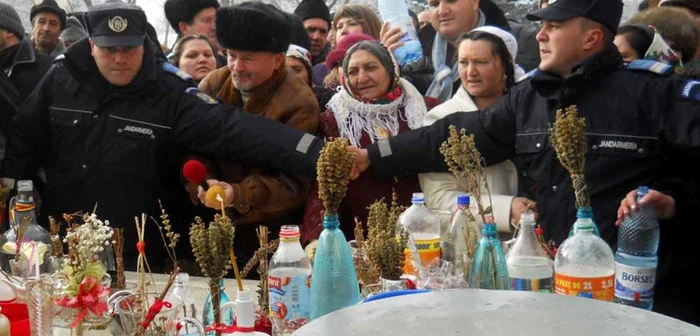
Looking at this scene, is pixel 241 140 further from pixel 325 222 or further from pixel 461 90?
pixel 325 222

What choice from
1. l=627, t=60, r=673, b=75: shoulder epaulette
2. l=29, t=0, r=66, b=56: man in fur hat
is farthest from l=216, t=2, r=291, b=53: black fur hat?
l=29, t=0, r=66, b=56: man in fur hat

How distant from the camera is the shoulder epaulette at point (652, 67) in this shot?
2.78m

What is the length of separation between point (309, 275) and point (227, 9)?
5.96 feet

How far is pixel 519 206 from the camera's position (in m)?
2.98

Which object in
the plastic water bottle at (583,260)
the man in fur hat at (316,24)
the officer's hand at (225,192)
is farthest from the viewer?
the man in fur hat at (316,24)

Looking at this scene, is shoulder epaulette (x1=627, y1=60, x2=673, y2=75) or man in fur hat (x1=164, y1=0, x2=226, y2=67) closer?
shoulder epaulette (x1=627, y1=60, x2=673, y2=75)

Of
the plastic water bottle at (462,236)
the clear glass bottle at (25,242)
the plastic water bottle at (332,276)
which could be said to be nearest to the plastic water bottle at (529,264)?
the plastic water bottle at (462,236)

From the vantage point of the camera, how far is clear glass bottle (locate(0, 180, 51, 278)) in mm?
2428

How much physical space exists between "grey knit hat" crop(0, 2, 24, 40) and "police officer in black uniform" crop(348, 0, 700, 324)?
3.31 meters

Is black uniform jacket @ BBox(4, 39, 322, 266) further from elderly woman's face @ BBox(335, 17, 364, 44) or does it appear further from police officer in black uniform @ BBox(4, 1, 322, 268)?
elderly woman's face @ BBox(335, 17, 364, 44)

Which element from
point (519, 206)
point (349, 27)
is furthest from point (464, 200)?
point (349, 27)

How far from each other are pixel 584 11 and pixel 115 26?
75.5 inches

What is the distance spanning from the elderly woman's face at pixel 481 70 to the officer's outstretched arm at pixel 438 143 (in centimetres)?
21

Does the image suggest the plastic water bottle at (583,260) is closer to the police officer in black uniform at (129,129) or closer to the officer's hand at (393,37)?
the police officer in black uniform at (129,129)
